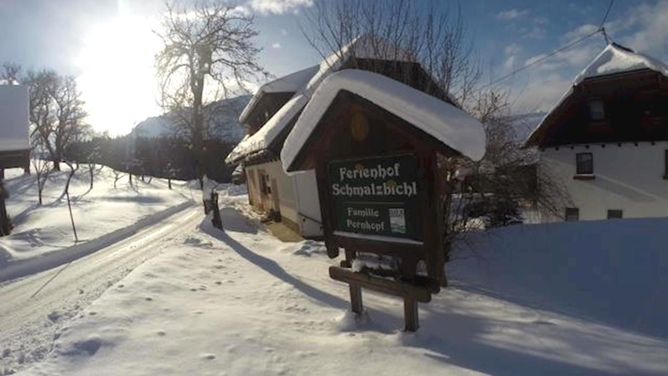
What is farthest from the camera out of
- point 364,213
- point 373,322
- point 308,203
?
point 308,203

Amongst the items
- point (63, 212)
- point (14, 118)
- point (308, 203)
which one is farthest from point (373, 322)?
point (63, 212)

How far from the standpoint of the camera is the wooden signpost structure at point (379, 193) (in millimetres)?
4402

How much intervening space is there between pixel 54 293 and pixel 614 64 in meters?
20.3

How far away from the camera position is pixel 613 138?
18.1 meters

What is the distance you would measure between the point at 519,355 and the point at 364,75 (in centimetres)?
317

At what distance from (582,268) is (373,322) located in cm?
553

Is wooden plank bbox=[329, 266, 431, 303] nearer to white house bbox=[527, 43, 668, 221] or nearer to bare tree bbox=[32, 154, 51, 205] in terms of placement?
white house bbox=[527, 43, 668, 221]

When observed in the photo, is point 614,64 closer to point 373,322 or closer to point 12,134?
point 373,322

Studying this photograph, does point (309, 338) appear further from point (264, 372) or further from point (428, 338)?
point (428, 338)

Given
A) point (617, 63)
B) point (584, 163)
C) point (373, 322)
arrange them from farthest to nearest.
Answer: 1. point (584, 163)
2. point (617, 63)
3. point (373, 322)

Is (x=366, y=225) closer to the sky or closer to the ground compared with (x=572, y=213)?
closer to the sky

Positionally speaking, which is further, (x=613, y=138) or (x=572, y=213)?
(x=572, y=213)

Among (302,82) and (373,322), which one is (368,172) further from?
(302,82)

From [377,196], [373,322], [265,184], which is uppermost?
[377,196]
